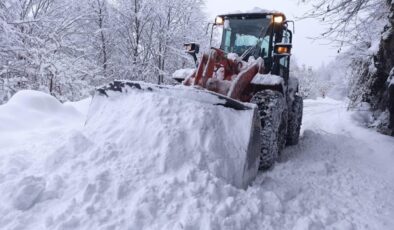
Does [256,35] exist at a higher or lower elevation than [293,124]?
higher

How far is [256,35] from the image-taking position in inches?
242

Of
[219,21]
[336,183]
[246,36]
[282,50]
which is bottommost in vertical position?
[336,183]

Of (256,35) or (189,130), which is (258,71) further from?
(189,130)

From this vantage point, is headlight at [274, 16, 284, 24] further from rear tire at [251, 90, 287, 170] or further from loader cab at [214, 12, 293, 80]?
rear tire at [251, 90, 287, 170]

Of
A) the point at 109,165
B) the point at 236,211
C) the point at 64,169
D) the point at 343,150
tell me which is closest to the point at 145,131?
the point at 109,165

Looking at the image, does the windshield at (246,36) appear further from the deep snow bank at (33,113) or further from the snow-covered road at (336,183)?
the deep snow bank at (33,113)

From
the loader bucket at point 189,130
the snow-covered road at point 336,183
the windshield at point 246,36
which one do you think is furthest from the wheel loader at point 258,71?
the loader bucket at point 189,130

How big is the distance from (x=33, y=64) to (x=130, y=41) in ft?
29.1

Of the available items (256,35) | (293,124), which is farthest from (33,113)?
(293,124)

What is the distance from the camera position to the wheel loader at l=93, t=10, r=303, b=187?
432 centimetres

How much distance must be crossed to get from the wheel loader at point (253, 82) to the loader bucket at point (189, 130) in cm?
2

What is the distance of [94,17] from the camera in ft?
63.5

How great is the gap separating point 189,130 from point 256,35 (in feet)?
9.01

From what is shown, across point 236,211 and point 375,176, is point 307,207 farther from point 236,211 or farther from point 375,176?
point 375,176
